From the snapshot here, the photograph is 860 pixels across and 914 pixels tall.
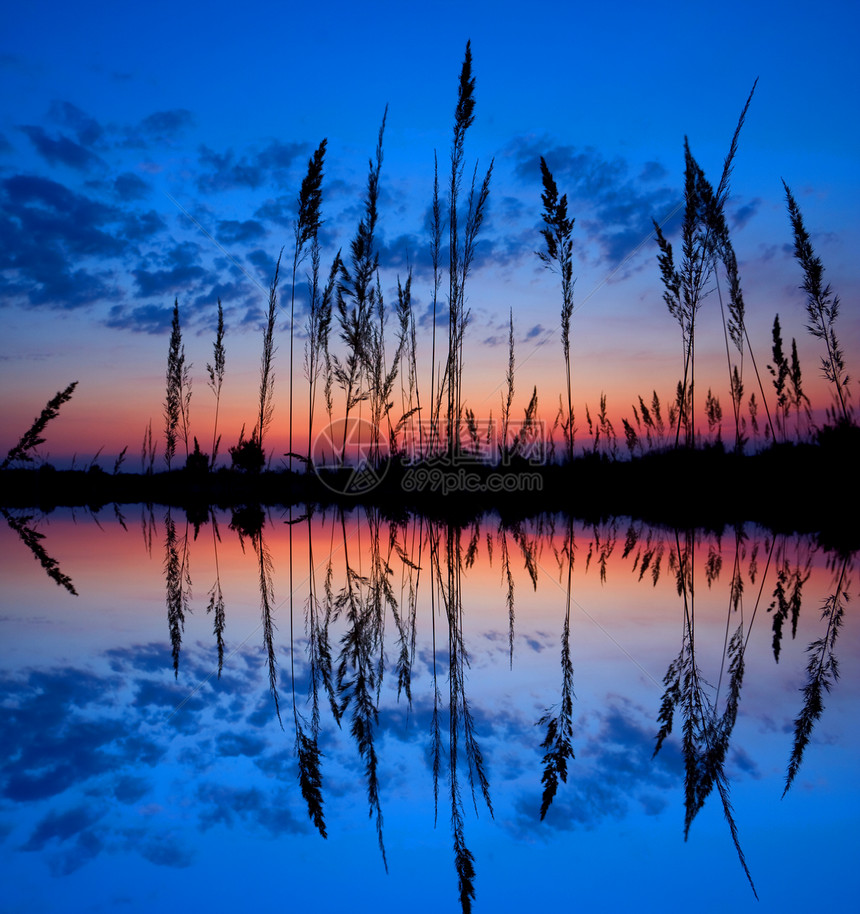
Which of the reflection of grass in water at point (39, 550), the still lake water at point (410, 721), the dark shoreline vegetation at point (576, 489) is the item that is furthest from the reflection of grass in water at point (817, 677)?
the reflection of grass in water at point (39, 550)

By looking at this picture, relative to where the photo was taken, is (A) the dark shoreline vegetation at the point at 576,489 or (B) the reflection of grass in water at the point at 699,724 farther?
(A) the dark shoreline vegetation at the point at 576,489

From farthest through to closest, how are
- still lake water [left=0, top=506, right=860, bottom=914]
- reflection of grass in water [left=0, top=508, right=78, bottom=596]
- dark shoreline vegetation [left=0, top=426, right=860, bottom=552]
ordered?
dark shoreline vegetation [left=0, top=426, right=860, bottom=552] < reflection of grass in water [left=0, top=508, right=78, bottom=596] < still lake water [left=0, top=506, right=860, bottom=914]

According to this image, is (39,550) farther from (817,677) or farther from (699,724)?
(817,677)

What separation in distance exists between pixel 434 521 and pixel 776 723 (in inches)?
142

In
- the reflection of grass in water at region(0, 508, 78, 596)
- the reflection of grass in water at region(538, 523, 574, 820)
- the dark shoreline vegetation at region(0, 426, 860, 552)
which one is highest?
the dark shoreline vegetation at region(0, 426, 860, 552)

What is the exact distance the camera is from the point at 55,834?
0.77m

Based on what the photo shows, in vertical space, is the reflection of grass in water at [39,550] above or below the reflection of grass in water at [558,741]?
above

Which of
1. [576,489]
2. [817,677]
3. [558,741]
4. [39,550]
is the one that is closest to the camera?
[558,741]

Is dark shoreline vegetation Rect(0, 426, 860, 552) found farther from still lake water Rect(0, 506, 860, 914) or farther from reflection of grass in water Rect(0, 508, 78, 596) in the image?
still lake water Rect(0, 506, 860, 914)

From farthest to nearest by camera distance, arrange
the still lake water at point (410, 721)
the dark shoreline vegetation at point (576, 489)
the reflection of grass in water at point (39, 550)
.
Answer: the dark shoreline vegetation at point (576, 489)
the reflection of grass in water at point (39, 550)
the still lake water at point (410, 721)

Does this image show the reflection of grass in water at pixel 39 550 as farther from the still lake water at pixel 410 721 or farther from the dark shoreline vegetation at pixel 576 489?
the dark shoreline vegetation at pixel 576 489

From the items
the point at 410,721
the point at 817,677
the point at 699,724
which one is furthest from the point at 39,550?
the point at 817,677

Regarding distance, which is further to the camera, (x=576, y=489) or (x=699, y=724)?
(x=576, y=489)

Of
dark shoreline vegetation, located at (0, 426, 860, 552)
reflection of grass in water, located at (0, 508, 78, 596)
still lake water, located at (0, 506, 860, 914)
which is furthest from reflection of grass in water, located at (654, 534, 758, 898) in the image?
reflection of grass in water, located at (0, 508, 78, 596)
